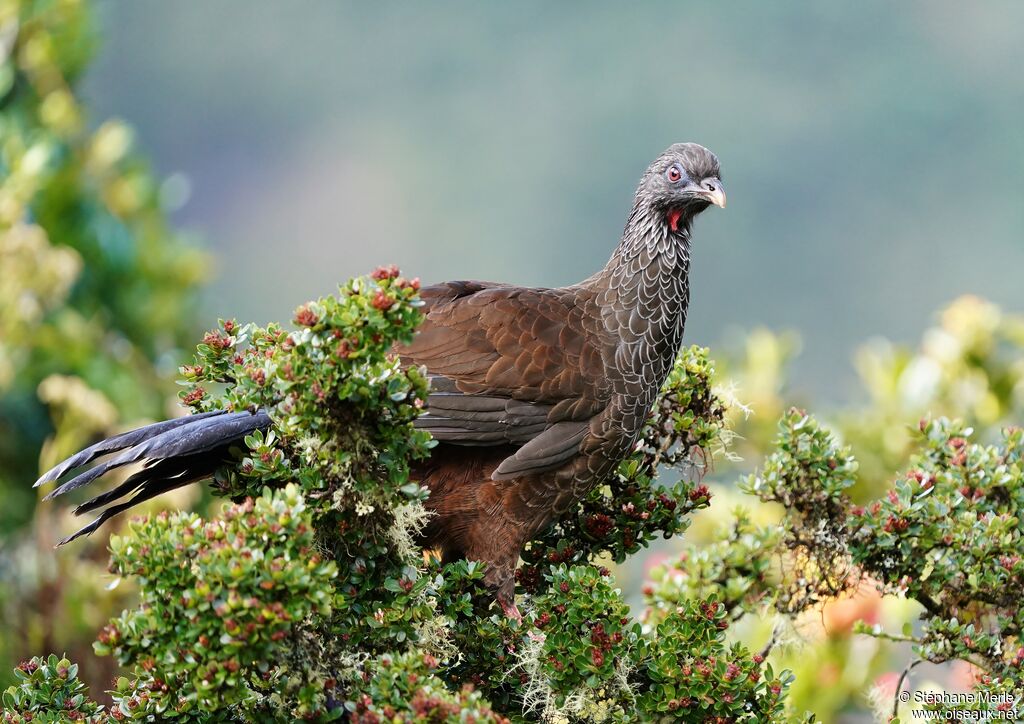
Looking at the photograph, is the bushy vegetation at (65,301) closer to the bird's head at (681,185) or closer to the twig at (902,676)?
the bird's head at (681,185)

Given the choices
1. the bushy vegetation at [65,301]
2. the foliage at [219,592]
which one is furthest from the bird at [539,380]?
the bushy vegetation at [65,301]

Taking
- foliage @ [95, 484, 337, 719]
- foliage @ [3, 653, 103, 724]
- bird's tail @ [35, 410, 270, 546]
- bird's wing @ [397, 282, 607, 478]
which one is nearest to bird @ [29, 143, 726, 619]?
bird's wing @ [397, 282, 607, 478]

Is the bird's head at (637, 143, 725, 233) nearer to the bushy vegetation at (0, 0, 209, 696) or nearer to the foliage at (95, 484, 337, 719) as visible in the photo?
the foliage at (95, 484, 337, 719)

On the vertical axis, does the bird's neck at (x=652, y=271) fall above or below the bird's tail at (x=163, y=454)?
above

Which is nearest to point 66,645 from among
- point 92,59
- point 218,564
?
point 92,59

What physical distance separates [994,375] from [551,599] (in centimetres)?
454

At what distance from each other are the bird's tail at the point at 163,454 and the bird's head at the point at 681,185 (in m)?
1.40

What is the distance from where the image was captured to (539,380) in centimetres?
326

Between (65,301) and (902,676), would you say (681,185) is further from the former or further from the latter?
(65,301)

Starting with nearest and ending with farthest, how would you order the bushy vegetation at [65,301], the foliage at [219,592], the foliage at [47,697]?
the foliage at [219,592] < the foliage at [47,697] < the bushy vegetation at [65,301]

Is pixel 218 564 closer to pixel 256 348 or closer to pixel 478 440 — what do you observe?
pixel 256 348

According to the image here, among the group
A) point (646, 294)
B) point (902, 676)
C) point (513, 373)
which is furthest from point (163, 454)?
point (902, 676)

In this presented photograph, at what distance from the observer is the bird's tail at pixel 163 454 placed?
8.98 feet

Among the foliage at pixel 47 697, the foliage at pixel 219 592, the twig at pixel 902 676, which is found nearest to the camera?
the foliage at pixel 219 592
